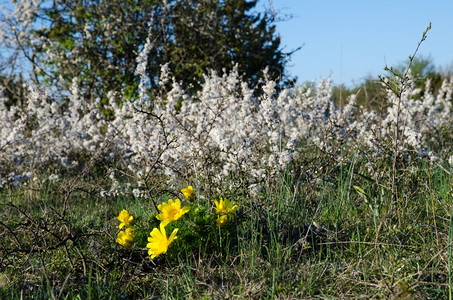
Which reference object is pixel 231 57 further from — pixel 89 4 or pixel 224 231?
pixel 224 231

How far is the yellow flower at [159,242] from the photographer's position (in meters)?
2.17

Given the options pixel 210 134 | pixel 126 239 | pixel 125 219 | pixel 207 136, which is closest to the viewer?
pixel 126 239

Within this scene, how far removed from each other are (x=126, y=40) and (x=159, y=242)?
837 centimetres

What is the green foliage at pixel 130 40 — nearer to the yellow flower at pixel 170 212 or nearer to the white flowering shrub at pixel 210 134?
the white flowering shrub at pixel 210 134

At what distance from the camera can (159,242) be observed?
7.25 feet

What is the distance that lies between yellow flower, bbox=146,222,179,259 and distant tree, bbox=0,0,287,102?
7488 millimetres

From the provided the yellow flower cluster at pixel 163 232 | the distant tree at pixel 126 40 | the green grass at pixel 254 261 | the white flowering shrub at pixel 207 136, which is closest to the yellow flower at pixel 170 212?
the yellow flower cluster at pixel 163 232

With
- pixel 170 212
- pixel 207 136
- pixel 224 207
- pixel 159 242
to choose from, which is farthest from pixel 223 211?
pixel 207 136

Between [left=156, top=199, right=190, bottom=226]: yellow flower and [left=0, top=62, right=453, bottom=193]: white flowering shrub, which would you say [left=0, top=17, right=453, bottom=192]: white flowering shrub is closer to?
[left=0, top=62, right=453, bottom=193]: white flowering shrub

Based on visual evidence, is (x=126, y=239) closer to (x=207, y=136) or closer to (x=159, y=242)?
(x=159, y=242)

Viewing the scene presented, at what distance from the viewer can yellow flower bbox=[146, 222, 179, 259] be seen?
2.17 meters

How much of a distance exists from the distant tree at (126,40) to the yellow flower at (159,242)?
24.6 feet

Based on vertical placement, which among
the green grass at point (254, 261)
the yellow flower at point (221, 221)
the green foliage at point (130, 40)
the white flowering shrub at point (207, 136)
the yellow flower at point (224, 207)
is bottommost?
the green grass at point (254, 261)

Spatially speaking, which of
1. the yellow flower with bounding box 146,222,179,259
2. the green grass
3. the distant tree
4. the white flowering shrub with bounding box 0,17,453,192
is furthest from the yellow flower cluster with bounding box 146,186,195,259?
the distant tree
